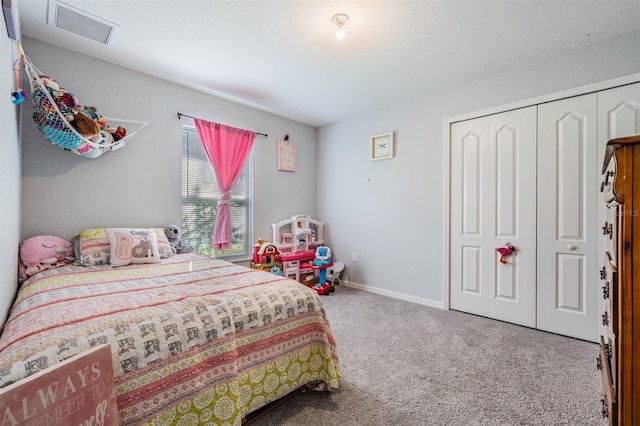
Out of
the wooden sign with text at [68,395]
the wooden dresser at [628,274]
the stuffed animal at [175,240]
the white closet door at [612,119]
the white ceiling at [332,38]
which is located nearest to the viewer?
the wooden sign with text at [68,395]

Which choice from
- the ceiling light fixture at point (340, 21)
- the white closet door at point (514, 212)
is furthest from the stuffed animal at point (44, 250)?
the white closet door at point (514, 212)

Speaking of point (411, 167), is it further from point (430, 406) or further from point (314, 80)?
point (430, 406)

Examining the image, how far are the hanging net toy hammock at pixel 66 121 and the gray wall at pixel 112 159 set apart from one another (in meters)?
0.26

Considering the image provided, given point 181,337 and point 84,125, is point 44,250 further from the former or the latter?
point 181,337

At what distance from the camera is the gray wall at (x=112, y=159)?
2285 millimetres

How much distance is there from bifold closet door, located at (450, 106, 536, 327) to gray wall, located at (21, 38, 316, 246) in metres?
2.77

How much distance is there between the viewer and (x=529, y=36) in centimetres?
221

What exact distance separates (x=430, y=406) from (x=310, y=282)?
241cm

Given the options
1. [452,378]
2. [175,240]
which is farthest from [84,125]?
[452,378]

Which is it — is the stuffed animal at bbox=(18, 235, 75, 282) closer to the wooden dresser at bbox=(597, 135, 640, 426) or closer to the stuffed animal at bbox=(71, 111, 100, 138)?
the stuffed animal at bbox=(71, 111, 100, 138)

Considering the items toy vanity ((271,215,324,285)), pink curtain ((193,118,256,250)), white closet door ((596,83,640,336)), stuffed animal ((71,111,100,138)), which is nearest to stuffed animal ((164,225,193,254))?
pink curtain ((193,118,256,250))

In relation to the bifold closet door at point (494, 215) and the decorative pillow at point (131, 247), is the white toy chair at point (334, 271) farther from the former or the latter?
the decorative pillow at point (131, 247)

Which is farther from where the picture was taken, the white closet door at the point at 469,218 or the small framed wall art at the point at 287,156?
the small framed wall art at the point at 287,156

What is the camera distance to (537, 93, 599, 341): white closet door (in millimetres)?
2330
